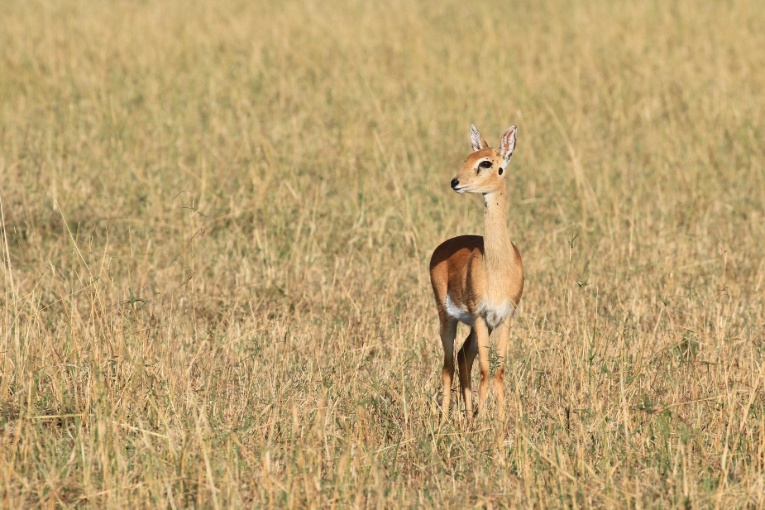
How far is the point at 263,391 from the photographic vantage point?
5715 mm

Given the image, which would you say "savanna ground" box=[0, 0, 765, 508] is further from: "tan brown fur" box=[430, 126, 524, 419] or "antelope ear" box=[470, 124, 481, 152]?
"antelope ear" box=[470, 124, 481, 152]

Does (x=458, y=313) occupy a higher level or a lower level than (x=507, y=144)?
lower

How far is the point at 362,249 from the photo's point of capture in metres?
8.28

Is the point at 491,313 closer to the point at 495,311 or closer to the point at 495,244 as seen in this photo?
the point at 495,311

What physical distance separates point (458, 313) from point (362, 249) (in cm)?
268

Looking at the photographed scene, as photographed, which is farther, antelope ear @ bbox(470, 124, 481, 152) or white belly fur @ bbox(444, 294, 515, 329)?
antelope ear @ bbox(470, 124, 481, 152)

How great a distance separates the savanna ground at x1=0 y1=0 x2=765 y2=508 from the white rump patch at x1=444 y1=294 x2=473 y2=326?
0.45 metres

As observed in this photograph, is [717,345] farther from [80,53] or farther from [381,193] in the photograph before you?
[80,53]

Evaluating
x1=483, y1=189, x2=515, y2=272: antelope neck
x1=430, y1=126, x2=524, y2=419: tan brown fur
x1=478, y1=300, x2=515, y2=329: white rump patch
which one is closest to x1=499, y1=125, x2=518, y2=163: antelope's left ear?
x1=430, y1=126, x2=524, y2=419: tan brown fur

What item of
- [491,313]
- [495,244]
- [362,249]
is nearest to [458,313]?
[491,313]

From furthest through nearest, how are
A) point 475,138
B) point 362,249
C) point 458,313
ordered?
point 362,249, point 475,138, point 458,313

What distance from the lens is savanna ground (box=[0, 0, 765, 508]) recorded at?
4.77m

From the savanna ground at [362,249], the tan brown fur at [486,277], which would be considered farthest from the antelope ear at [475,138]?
the savanna ground at [362,249]

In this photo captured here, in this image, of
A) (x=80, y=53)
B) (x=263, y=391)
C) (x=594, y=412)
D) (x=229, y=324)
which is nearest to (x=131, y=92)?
(x=80, y=53)
